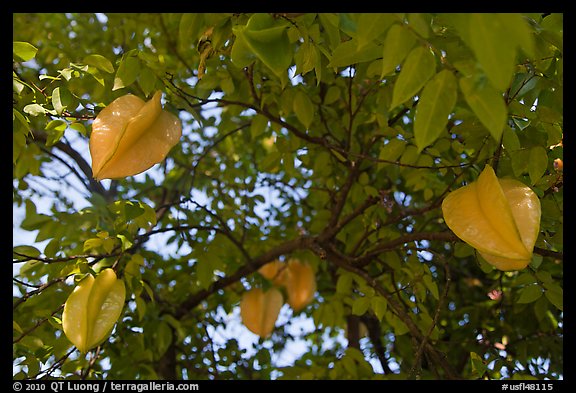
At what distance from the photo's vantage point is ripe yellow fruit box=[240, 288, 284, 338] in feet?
9.61

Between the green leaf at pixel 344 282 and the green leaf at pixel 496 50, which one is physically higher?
the green leaf at pixel 344 282

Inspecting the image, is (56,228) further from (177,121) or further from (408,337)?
(408,337)

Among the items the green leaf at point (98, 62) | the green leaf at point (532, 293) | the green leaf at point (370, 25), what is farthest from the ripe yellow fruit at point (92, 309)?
the green leaf at point (532, 293)

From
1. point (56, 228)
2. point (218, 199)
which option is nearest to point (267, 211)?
point (218, 199)

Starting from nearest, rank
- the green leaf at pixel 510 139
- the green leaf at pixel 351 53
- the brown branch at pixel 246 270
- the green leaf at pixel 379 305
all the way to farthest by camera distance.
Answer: the green leaf at pixel 351 53 < the green leaf at pixel 510 139 < the green leaf at pixel 379 305 < the brown branch at pixel 246 270

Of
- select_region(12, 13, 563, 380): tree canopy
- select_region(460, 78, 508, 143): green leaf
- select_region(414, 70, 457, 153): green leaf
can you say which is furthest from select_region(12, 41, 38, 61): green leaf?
select_region(460, 78, 508, 143): green leaf

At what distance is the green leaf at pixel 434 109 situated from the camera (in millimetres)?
1129

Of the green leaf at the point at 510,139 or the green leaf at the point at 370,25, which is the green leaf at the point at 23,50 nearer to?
the green leaf at the point at 370,25

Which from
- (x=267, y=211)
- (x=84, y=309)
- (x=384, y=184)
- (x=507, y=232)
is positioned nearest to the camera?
(x=507, y=232)

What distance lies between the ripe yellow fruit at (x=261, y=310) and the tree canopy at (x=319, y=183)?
3 cm
